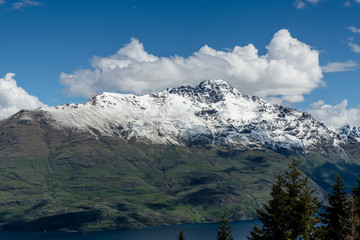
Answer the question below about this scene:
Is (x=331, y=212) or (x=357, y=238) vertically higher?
(x=331, y=212)

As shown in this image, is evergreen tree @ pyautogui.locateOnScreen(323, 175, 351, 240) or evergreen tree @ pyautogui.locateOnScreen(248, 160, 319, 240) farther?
evergreen tree @ pyautogui.locateOnScreen(323, 175, 351, 240)

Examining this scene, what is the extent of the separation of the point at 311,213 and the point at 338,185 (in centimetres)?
1298

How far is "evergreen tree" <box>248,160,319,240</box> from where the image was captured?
163 ft

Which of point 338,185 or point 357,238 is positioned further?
point 338,185

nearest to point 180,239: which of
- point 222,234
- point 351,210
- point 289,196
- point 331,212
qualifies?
point 222,234

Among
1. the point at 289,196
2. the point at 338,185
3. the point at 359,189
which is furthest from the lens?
the point at 359,189

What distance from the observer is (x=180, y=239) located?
9200 centimetres

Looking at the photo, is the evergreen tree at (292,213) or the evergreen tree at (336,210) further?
the evergreen tree at (336,210)

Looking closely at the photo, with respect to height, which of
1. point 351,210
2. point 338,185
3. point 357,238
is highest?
point 338,185

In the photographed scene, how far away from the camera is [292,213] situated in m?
51.1

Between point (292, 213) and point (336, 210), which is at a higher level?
point (336, 210)

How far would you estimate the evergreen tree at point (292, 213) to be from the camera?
49750mm

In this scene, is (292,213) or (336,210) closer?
(292,213)

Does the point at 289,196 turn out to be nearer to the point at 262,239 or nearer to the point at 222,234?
the point at 262,239
